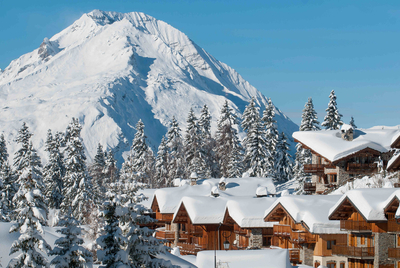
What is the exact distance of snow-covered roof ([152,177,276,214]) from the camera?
A: 2085 inches

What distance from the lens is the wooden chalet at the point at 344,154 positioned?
5231 centimetres

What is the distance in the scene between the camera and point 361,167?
52.4m

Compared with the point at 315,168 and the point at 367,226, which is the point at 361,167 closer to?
the point at 315,168

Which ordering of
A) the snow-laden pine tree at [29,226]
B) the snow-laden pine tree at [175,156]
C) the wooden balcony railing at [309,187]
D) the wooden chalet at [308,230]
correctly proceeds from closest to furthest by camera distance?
1. the snow-laden pine tree at [29,226]
2. the wooden chalet at [308,230]
3. the wooden balcony railing at [309,187]
4. the snow-laden pine tree at [175,156]

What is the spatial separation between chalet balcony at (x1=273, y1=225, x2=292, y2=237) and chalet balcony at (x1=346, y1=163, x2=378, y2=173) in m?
16.5

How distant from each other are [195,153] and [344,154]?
26102mm

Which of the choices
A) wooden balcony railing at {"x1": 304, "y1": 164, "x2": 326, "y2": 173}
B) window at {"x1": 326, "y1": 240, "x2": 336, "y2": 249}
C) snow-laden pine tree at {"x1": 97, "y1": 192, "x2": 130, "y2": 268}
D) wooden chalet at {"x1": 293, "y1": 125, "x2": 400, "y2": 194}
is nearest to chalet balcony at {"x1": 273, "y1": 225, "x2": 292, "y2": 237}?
window at {"x1": 326, "y1": 240, "x2": 336, "y2": 249}

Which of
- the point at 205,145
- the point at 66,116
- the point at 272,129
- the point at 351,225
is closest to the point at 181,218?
the point at 351,225

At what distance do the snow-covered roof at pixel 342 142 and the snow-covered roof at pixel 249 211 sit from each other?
11.7 metres

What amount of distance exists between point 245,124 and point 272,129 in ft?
14.7

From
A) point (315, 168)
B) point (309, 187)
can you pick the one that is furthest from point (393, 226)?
point (309, 187)

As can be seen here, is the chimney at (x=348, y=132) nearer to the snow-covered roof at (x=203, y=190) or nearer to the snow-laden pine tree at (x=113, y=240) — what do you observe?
the snow-covered roof at (x=203, y=190)

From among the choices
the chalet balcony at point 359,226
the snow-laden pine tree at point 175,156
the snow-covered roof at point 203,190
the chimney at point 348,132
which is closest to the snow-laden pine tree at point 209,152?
the snow-laden pine tree at point 175,156

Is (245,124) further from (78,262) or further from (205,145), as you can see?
(78,262)
